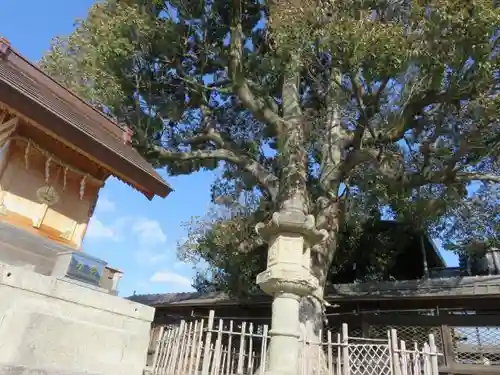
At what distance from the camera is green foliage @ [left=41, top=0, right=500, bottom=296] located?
279 inches

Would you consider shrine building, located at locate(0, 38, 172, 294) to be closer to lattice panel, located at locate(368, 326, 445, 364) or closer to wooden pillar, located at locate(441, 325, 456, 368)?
lattice panel, located at locate(368, 326, 445, 364)

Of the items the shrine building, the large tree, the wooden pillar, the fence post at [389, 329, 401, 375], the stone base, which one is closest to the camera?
the stone base

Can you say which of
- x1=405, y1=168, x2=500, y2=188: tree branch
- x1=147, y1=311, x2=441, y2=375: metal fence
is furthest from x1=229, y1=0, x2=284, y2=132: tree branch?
x1=147, y1=311, x2=441, y2=375: metal fence

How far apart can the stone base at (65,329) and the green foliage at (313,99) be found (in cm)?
460

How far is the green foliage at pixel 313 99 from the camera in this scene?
708 cm

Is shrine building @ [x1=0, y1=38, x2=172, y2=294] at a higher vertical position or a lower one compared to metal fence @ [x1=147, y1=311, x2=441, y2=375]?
higher

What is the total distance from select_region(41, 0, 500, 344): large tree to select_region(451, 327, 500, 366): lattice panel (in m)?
3.01

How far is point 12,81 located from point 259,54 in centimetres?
807

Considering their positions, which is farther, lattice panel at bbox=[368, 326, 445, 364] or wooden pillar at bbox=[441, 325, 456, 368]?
lattice panel at bbox=[368, 326, 445, 364]

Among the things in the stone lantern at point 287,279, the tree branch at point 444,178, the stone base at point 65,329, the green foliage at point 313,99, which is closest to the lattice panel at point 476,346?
the green foliage at point 313,99

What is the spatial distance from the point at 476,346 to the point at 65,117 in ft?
35.4

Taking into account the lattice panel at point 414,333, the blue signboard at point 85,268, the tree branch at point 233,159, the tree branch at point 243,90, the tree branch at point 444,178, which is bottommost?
the blue signboard at point 85,268

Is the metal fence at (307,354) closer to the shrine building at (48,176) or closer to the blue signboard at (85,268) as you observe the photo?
the shrine building at (48,176)

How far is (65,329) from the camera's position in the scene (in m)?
4.79
